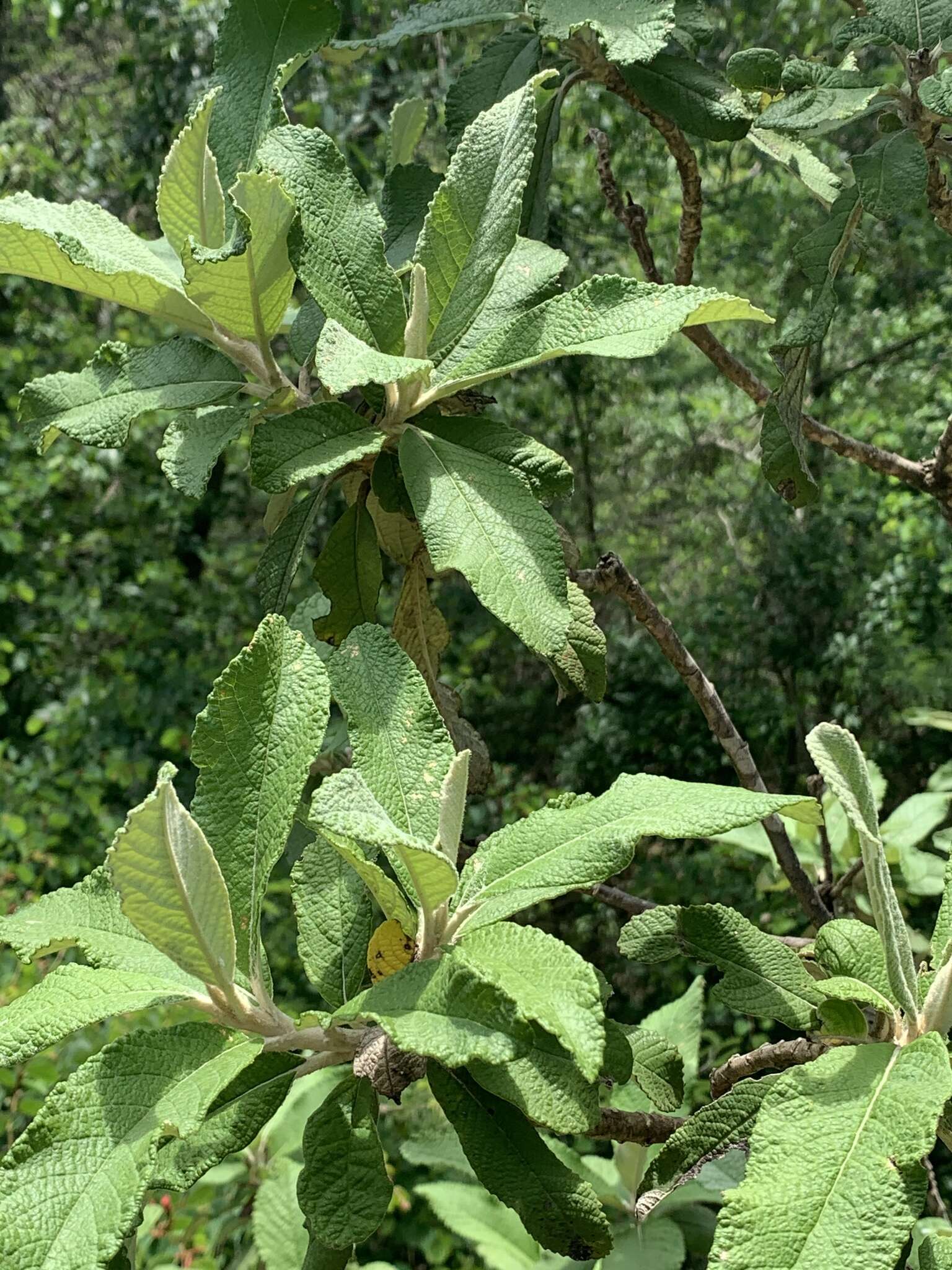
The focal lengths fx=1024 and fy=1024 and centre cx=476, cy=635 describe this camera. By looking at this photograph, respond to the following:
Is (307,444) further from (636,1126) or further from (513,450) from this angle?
(636,1126)

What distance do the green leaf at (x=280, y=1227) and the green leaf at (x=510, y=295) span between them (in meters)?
1.10

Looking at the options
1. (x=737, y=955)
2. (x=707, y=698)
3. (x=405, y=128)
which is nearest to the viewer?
(x=737, y=955)

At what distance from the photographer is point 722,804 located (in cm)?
51

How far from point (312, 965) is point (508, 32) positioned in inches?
37.2

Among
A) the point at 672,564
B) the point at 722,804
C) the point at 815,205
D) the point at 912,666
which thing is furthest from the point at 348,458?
the point at 672,564

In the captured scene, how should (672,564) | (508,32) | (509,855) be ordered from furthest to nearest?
(672,564), (508,32), (509,855)

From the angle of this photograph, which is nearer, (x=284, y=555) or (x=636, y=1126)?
(x=636, y=1126)

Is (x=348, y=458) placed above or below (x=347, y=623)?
above

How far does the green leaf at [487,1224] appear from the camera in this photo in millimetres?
1259

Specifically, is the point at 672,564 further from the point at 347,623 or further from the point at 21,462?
the point at 347,623

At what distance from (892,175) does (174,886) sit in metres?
0.76

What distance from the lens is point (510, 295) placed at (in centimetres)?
72

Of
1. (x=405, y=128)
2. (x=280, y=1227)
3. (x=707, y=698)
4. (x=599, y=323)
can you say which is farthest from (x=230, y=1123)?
(x=280, y=1227)

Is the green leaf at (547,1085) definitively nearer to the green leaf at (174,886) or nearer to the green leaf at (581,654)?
the green leaf at (174,886)
